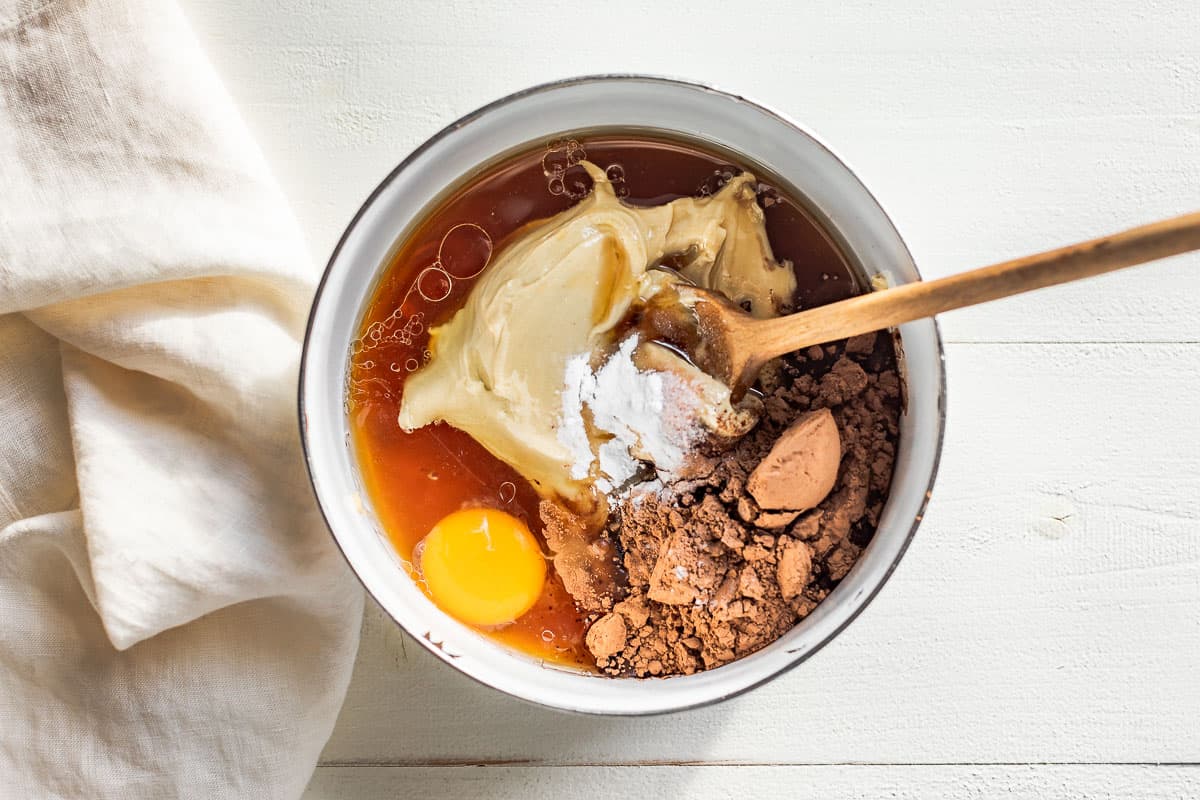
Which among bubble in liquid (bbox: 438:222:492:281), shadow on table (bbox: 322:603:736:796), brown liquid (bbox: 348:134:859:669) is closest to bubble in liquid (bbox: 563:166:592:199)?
brown liquid (bbox: 348:134:859:669)

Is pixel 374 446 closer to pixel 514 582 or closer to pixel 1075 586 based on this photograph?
pixel 514 582

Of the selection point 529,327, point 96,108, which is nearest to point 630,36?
point 529,327

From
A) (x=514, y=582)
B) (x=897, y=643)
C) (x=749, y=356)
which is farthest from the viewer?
(x=897, y=643)

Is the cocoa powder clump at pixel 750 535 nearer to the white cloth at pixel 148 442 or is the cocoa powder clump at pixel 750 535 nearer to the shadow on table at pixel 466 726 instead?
the shadow on table at pixel 466 726

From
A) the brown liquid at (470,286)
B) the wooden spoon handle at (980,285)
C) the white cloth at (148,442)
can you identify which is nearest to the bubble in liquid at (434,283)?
the brown liquid at (470,286)

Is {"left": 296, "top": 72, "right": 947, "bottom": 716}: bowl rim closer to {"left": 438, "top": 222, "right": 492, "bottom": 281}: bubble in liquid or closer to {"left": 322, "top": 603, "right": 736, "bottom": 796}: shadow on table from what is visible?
{"left": 438, "top": 222, "right": 492, "bottom": 281}: bubble in liquid

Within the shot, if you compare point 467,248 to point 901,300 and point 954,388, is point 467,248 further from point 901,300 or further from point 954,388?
point 954,388
